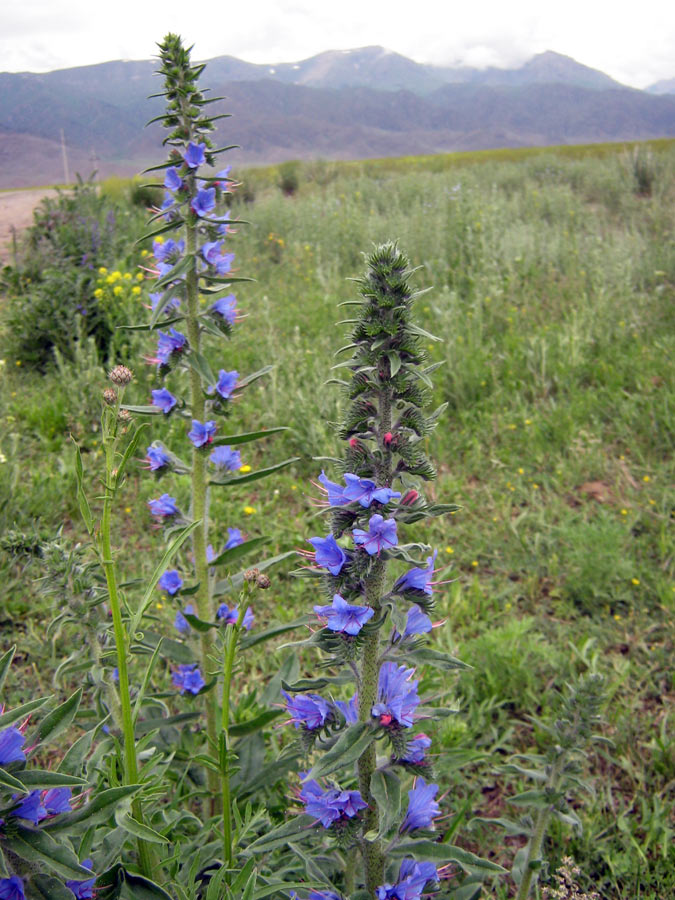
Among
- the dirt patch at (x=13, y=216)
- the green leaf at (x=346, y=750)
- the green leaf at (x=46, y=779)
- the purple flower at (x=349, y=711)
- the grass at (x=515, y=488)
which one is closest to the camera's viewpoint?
the green leaf at (x=46, y=779)

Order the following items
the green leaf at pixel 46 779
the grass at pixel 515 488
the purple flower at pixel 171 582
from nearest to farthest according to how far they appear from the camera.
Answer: the green leaf at pixel 46 779 < the purple flower at pixel 171 582 < the grass at pixel 515 488

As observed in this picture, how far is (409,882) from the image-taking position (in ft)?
4.30

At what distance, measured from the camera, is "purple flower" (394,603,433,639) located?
1290 millimetres

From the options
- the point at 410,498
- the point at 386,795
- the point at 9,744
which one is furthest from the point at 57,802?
the point at 410,498

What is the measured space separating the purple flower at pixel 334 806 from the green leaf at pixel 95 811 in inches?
18.6

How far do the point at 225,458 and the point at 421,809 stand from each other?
1.15 meters

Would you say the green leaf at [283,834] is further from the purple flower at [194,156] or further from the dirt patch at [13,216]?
the dirt patch at [13,216]

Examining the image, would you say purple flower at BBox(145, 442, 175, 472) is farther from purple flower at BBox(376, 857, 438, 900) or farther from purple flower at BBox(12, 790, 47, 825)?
purple flower at BBox(376, 857, 438, 900)

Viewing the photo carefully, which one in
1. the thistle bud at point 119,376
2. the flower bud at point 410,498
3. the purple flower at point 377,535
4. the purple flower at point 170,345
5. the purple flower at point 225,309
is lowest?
the purple flower at point 377,535

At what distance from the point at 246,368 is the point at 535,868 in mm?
4033

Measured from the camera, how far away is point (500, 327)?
18.3 ft

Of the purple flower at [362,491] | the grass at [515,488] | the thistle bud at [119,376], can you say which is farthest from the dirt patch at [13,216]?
the purple flower at [362,491]

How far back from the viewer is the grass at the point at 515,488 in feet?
7.48

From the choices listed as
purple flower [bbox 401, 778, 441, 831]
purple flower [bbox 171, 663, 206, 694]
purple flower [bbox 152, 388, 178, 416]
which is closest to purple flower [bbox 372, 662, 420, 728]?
purple flower [bbox 401, 778, 441, 831]
